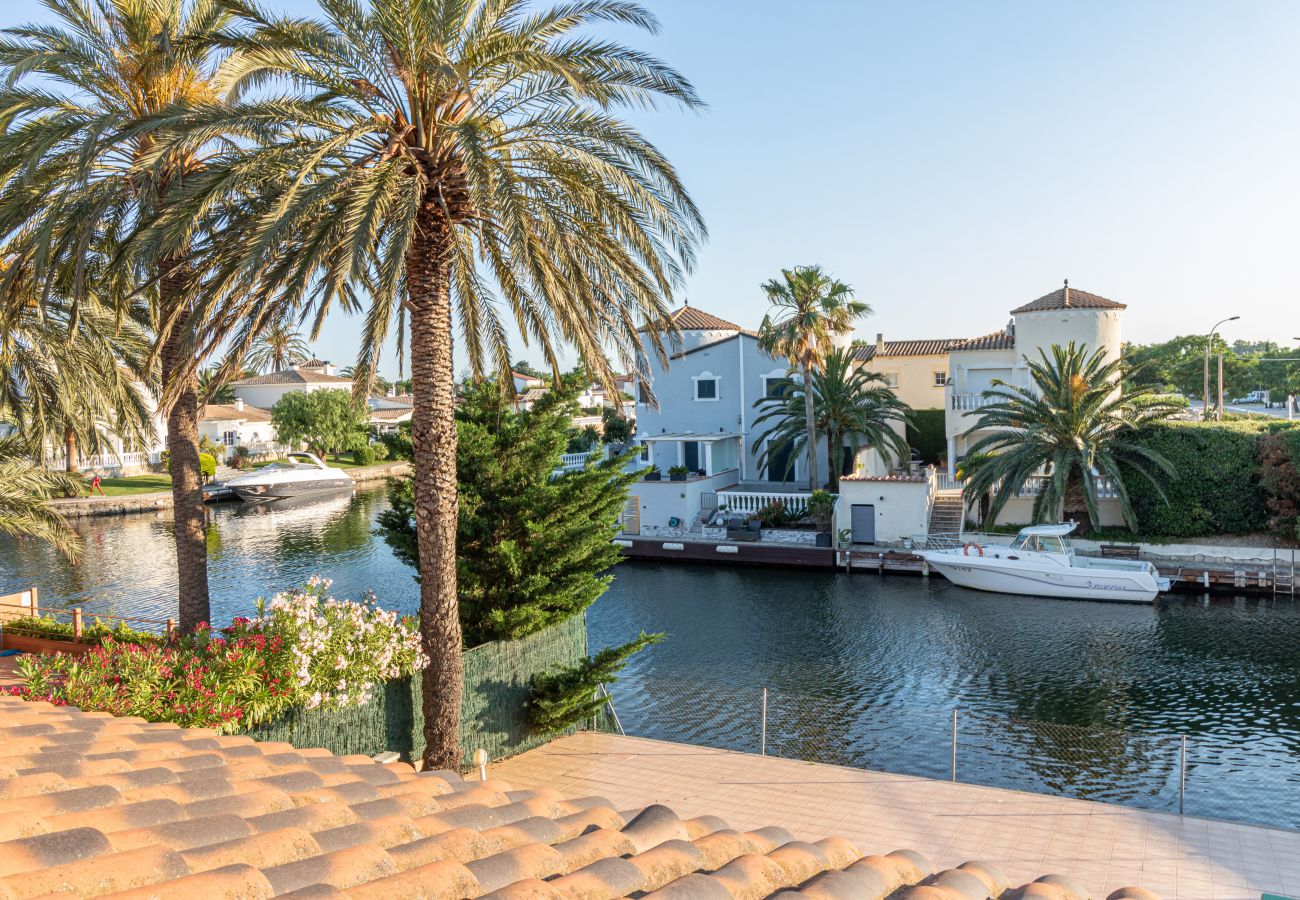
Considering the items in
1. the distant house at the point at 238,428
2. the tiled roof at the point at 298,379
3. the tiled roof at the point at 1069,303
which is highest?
the tiled roof at the point at 298,379

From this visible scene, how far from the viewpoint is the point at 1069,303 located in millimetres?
39219

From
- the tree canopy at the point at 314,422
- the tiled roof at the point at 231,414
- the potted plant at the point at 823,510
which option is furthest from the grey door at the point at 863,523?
the tiled roof at the point at 231,414

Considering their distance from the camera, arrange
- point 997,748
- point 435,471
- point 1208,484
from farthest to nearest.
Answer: point 1208,484
point 997,748
point 435,471

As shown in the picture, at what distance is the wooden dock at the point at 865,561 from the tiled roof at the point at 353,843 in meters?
22.0

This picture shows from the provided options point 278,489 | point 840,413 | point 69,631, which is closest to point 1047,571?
point 840,413

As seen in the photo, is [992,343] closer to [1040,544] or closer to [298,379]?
[1040,544]

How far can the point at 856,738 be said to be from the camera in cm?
1781

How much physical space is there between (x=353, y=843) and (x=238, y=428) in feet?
263

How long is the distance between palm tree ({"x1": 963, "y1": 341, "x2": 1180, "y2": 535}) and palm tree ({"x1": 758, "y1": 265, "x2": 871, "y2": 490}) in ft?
23.9

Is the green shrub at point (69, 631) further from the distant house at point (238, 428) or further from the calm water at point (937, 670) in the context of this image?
the distant house at point (238, 428)

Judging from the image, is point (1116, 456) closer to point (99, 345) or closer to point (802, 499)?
point (802, 499)

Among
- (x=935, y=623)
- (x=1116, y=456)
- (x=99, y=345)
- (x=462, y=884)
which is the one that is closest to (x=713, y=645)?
(x=935, y=623)

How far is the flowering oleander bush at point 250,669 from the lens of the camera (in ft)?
32.8

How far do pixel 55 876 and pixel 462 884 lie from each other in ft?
4.73
